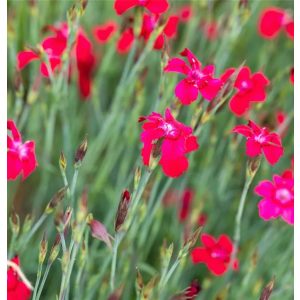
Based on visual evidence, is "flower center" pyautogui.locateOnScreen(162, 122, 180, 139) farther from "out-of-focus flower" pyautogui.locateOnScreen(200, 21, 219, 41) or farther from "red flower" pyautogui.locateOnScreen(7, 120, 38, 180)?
"out-of-focus flower" pyautogui.locateOnScreen(200, 21, 219, 41)

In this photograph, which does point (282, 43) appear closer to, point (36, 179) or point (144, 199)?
point (36, 179)

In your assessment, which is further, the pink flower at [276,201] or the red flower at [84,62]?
the red flower at [84,62]

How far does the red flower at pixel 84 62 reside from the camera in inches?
61.6

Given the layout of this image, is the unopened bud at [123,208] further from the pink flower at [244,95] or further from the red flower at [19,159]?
the pink flower at [244,95]

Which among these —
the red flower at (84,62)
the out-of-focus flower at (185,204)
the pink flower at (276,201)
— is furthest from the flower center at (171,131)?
the red flower at (84,62)

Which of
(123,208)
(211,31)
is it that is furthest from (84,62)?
(123,208)

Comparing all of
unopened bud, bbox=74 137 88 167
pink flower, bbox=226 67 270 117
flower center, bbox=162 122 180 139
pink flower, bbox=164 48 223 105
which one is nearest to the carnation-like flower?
pink flower, bbox=226 67 270 117

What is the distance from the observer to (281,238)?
1.47m

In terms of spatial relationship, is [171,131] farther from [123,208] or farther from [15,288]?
[15,288]

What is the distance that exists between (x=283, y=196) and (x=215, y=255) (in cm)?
21

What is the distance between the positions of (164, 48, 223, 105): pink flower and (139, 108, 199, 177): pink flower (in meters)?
0.05

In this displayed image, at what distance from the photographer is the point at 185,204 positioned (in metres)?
1.54

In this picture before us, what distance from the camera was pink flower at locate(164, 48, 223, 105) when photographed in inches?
40.2
